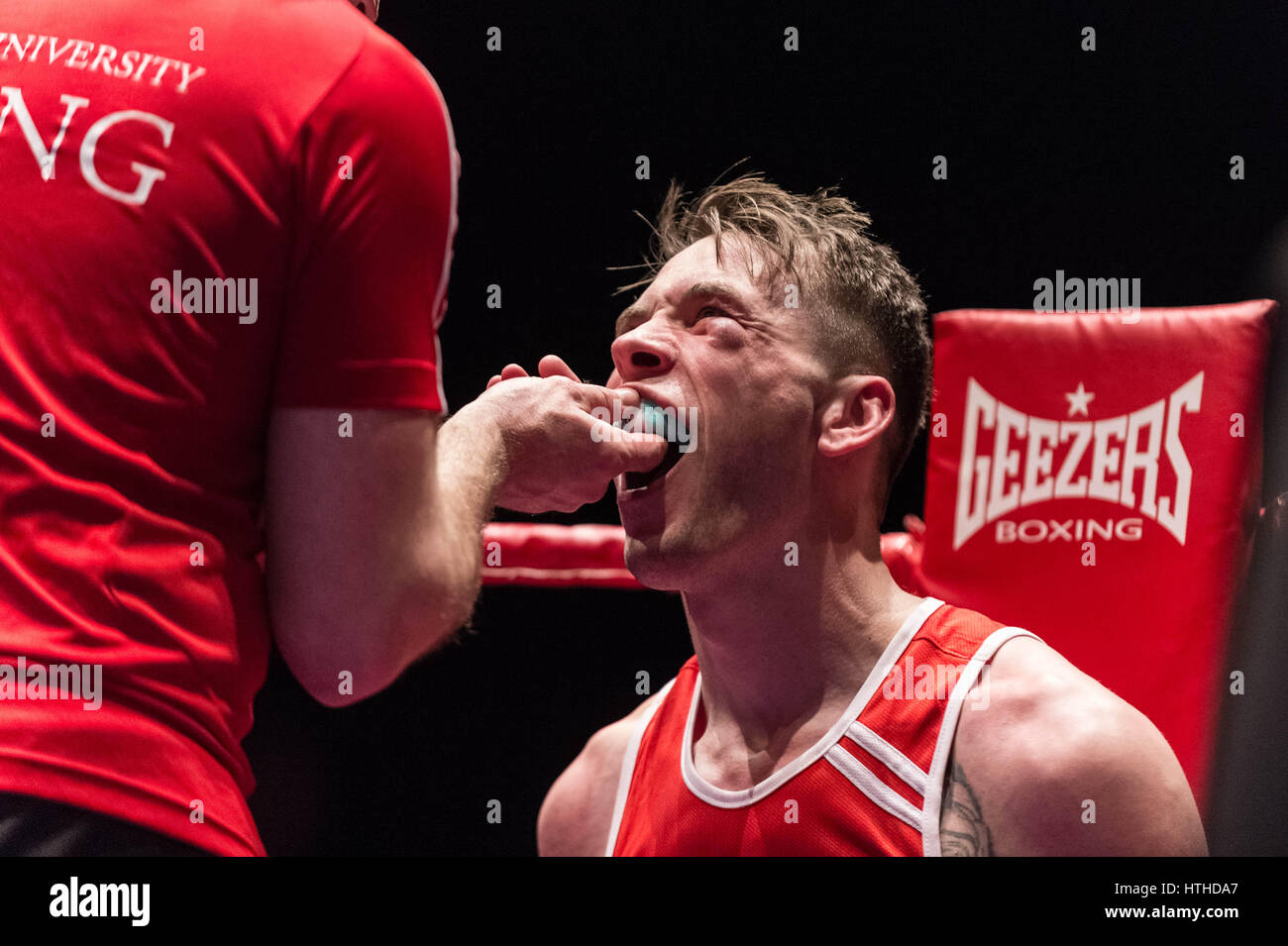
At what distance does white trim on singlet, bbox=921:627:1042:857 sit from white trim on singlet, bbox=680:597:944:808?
7 cm

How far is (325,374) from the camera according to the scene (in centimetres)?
87

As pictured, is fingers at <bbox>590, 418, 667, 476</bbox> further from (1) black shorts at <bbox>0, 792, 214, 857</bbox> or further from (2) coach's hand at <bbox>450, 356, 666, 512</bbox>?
(1) black shorts at <bbox>0, 792, 214, 857</bbox>

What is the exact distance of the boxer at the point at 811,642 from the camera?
1355 millimetres

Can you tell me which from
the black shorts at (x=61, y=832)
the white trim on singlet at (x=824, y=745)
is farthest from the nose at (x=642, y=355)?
the black shorts at (x=61, y=832)

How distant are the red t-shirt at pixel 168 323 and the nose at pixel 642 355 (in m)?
0.70

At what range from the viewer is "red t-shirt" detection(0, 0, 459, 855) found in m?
0.83

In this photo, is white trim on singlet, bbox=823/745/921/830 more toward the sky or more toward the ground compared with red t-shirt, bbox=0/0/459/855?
more toward the ground

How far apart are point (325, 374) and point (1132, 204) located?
244 cm

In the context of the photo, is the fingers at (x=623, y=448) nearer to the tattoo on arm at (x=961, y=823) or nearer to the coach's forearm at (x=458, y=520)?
the coach's forearm at (x=458, y=520)

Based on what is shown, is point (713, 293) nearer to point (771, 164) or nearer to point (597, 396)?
point (597, 396)

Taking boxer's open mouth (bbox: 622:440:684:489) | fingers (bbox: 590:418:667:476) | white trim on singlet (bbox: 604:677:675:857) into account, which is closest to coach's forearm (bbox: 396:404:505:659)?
fingers (bbox: 590:418:667:476)

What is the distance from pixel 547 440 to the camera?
3.71 ft

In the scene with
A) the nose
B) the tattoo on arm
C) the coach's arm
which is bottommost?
the tattoo on arm

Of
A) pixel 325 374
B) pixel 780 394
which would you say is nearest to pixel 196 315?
pixel 325 374
